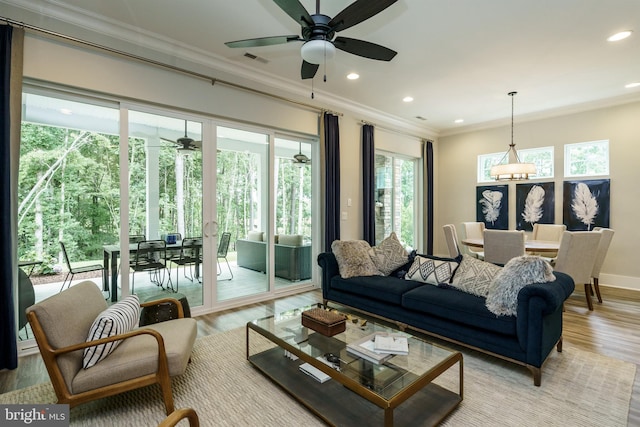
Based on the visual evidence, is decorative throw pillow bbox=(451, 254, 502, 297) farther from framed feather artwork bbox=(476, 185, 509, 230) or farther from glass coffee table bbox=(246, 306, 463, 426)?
framed feather artwork bbox=(476, 185, 509, 230)

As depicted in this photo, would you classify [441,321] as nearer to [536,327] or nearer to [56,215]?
[536,327]

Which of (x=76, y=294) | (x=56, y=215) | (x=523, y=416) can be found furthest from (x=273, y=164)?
(x=523, y=416)

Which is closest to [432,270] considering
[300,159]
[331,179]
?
[331,179]

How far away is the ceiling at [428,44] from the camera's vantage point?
108 inches

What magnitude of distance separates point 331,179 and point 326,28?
2.78 meters

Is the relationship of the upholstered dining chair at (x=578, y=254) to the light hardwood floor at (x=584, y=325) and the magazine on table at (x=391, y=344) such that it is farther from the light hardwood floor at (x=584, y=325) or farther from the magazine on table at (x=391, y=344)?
the magazine on table at (x=391, y=344)

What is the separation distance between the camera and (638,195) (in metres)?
4.83

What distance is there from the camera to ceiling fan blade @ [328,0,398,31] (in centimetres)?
194

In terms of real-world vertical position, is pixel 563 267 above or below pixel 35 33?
below

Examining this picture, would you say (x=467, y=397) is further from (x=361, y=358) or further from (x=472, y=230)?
(x=472, y=230)

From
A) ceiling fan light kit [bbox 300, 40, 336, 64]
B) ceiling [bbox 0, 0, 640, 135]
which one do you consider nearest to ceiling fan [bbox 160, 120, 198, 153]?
ceiling [bbox 0, 0, 640, 135]

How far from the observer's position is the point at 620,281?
498 centimetres

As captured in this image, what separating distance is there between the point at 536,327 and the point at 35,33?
474 centimetres

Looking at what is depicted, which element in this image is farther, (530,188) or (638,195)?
(530,188)
